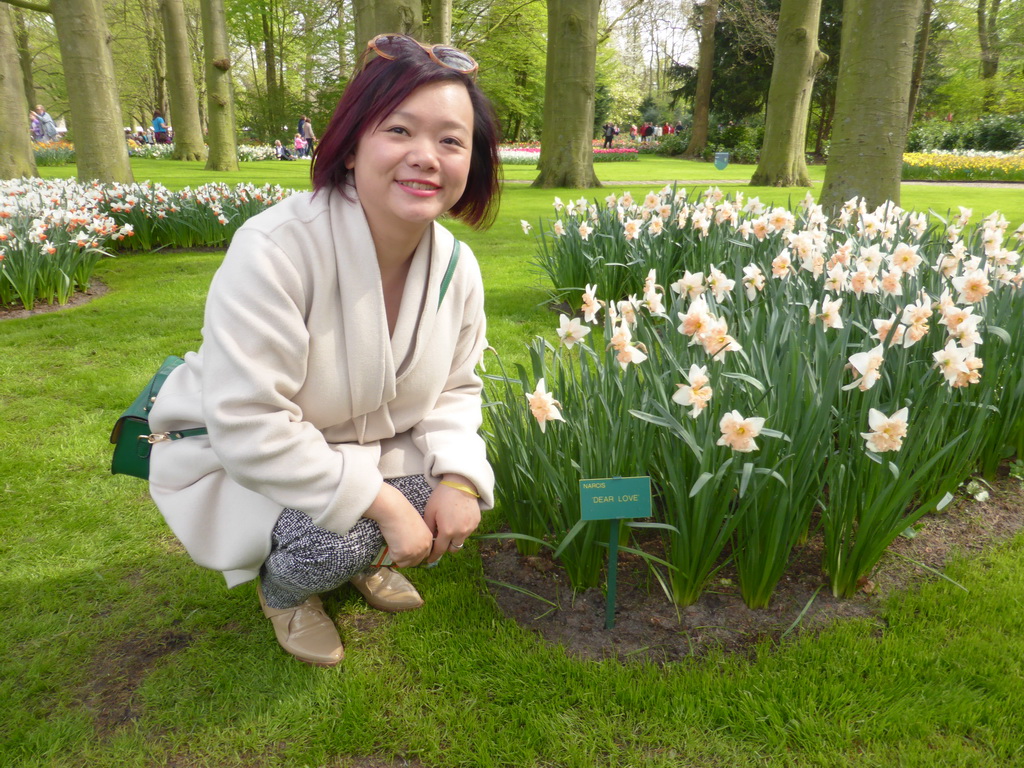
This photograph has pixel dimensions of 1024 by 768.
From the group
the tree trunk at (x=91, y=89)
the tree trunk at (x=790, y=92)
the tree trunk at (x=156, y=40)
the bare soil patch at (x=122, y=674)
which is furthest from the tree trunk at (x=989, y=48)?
the bare soil patch at (x=122, y=674)

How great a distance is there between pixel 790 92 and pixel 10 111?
12.0 m

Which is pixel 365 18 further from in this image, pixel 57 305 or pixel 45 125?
pixel 45 125

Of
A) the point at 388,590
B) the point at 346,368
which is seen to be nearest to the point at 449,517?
the point at 346,368

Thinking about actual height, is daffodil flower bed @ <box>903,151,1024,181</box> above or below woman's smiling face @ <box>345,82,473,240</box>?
above

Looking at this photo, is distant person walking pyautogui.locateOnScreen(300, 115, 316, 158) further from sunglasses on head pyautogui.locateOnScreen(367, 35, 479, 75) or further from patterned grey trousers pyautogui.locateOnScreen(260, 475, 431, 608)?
patterned grey trousers pyautogui.locateOnScreen(260, 475, 431, 608)

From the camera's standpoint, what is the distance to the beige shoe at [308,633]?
5.94ft

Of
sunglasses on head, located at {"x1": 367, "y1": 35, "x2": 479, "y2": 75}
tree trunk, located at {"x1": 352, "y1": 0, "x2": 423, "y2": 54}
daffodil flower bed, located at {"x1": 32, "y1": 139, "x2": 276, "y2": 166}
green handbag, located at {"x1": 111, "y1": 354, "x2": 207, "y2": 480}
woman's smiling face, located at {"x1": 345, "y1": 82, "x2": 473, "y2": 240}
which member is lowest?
green handbag, located at {"x1": 111, "y1": 354, "x2": 207, "y2": 480}

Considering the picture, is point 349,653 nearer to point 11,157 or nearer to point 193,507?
point 193,507

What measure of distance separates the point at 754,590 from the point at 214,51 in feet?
55.7

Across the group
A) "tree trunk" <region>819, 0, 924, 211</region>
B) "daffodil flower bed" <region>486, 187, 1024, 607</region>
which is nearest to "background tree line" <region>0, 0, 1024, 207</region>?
"tree trunk" <region>819, 0, 924, 211</region>

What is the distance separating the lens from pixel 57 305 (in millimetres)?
5371

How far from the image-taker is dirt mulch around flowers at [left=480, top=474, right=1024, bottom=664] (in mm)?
1860

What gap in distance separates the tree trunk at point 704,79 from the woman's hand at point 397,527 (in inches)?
1047

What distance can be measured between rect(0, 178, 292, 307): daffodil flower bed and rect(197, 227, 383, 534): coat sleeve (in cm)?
432
